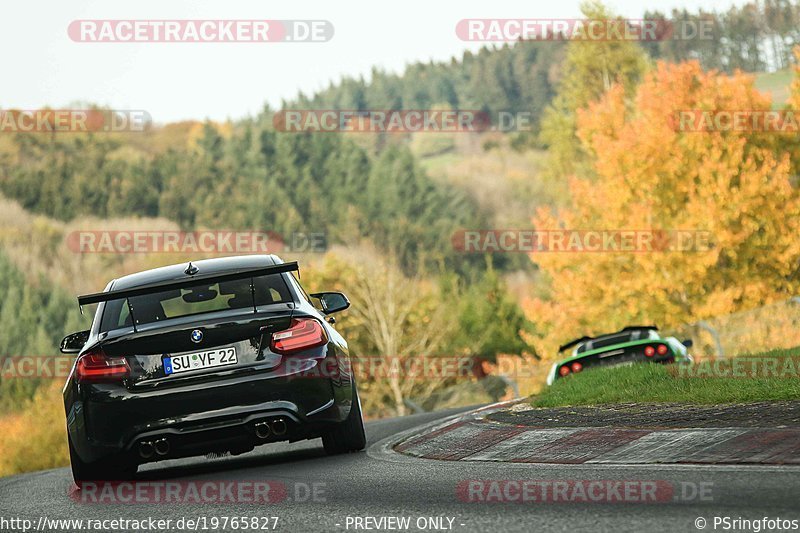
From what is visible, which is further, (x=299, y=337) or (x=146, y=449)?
(x=299, y=337)

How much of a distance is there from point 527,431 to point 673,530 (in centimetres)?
462

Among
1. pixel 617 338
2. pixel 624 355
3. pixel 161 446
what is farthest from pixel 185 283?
pixel 617 338

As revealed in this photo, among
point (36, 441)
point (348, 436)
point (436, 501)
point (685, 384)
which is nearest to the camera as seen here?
point (436, 501)

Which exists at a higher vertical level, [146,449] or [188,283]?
[188,283]

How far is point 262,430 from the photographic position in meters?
9.33

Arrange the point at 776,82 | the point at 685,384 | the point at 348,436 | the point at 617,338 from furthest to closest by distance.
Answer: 1. the point at 776,82
2. the point at 617,338
3. the point at 685,384
4. the point at 348,436

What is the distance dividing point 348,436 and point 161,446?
66.1 inches

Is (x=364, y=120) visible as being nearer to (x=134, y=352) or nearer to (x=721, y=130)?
(x=721, y=130)

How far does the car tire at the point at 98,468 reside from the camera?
31.0 ft

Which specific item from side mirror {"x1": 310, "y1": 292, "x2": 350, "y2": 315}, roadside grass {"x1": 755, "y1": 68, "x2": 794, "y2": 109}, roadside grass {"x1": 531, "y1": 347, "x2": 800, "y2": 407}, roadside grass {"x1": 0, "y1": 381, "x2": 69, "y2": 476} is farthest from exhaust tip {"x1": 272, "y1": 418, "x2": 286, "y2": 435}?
roadside grass {"x1": 755, "y1": 68, "x2": 794, "y2": 109}

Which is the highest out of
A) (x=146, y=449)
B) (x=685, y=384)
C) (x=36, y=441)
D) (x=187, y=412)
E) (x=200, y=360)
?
(x=200, y=360)

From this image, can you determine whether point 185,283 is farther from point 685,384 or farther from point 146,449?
point 685,384

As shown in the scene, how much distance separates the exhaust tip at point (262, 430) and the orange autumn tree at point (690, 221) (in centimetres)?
2801

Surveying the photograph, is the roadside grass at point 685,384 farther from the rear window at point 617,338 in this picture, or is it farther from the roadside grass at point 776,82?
the roadside grass at point 776,82
